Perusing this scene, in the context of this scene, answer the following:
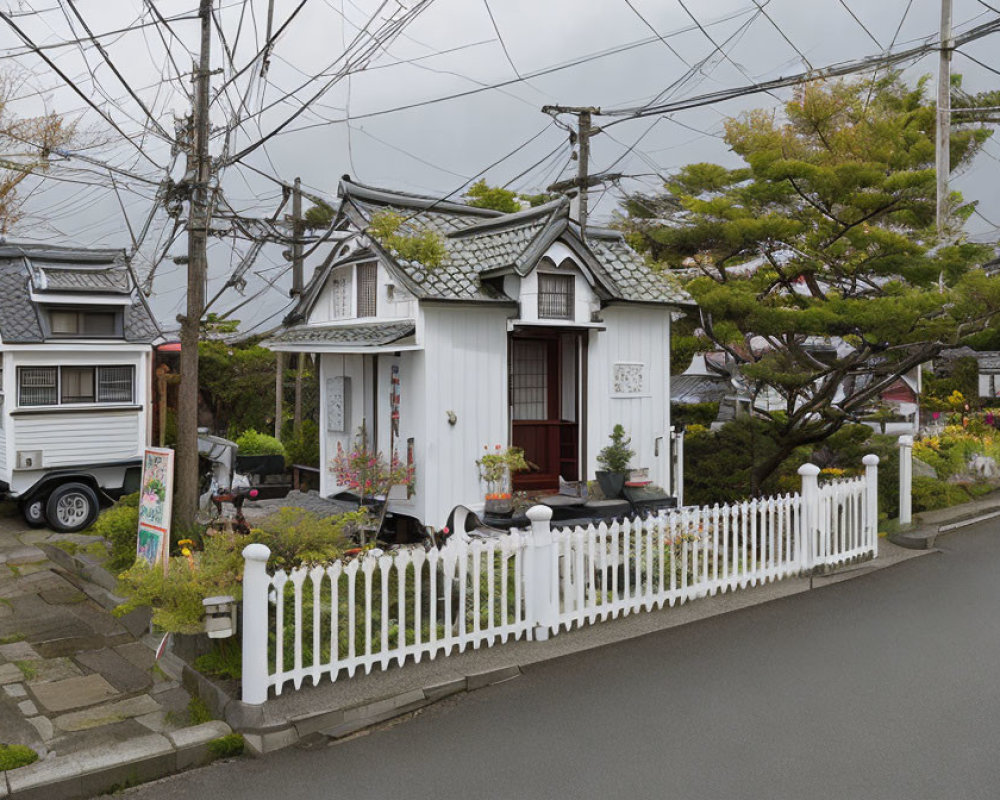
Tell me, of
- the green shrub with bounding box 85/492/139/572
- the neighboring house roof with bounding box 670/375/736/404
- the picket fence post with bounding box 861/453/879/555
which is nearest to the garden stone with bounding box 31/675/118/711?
the green shrub with bounding box 85/492/139/572

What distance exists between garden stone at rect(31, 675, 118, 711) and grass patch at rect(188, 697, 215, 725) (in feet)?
3.50

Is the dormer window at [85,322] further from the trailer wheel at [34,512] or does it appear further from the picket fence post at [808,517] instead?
the picket fence post at [808,517]

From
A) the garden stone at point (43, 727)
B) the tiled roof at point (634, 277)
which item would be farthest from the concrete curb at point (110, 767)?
the tiled roof at point (634, 277)

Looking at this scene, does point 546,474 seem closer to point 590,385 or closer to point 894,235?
point 590,385

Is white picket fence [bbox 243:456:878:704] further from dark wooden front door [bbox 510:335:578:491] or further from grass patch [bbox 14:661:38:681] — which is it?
dark wooden front door [bbox 510:335:578:491]

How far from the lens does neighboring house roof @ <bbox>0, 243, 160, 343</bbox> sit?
1455 cm

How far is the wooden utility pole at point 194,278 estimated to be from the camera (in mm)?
9656

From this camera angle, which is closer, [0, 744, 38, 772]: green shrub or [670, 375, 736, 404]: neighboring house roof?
[0, 744, 38, 772]: green shrub

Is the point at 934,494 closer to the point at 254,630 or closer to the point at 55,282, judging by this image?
the point at 254,630

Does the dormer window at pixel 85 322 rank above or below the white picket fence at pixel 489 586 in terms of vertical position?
above

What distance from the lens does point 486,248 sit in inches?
500

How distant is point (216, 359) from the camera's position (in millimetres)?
21422

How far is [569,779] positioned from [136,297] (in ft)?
46.2

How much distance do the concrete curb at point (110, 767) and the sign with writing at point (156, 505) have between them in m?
3.15
